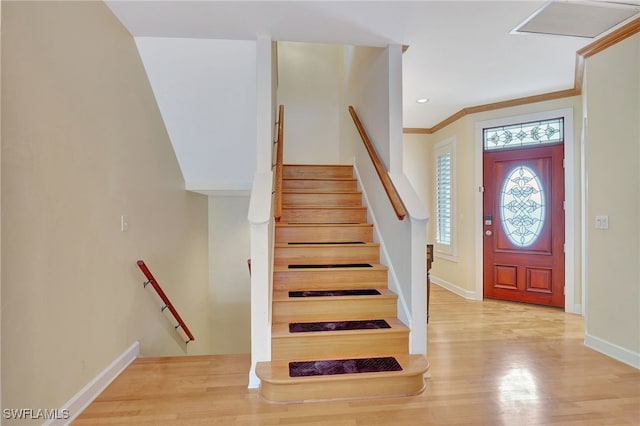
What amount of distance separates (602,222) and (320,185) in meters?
2.82

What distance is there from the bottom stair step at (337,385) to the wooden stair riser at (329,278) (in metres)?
0.82

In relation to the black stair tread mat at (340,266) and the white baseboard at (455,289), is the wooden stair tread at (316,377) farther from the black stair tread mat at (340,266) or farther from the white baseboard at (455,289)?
the white baseboard at (455,289)

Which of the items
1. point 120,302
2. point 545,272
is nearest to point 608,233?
point 545,272

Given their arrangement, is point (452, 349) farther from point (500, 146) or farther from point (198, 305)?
point (198, 305)

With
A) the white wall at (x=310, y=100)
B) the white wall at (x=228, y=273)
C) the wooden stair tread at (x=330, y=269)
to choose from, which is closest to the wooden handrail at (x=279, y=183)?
the wooden stair tread at (x=330, y=269)

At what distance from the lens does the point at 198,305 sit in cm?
468

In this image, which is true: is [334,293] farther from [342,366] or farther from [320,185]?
[320,185]

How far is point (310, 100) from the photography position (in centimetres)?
547

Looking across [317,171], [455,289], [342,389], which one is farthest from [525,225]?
[342,389]

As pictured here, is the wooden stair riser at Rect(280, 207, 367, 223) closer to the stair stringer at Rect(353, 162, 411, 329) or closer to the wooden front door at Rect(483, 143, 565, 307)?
the stair stringer at Rect(353, 162, 411, 329)

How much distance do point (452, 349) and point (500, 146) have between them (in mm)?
2919

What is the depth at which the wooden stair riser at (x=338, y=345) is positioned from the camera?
2.36 meters

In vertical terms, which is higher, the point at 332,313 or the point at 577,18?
the point at 577,18

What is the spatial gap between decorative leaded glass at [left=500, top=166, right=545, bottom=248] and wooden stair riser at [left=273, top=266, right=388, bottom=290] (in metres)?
2.44
